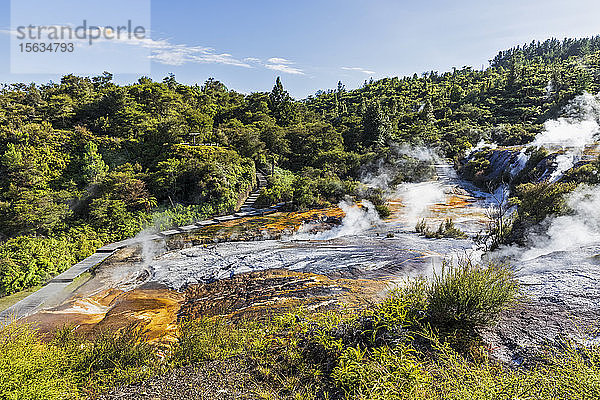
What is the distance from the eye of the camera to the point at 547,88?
31.1 m

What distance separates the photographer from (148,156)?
45.8 ft

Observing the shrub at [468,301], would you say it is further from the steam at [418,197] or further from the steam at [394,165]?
the steam at [394,165]

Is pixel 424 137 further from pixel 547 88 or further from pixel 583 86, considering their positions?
pixel 547 88

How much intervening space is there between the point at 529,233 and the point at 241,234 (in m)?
7.86

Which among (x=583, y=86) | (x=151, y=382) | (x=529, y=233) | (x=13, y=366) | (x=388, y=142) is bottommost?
(x=151, y=382)

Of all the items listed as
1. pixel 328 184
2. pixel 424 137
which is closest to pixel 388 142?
pixel 424 137

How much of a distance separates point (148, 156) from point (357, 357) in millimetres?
13987

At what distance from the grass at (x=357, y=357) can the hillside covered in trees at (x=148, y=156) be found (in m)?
5.11

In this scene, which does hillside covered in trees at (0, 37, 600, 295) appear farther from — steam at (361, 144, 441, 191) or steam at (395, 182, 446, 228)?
steam at (395, 182, 446, 228)

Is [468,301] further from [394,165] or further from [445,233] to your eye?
[394,165]

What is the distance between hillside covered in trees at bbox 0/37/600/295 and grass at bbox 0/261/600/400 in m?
5.11

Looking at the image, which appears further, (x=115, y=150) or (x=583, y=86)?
(x=583, y=86)

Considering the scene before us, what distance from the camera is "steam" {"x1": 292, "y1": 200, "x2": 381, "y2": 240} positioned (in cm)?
1010

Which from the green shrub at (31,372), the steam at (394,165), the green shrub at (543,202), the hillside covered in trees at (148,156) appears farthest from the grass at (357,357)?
the steam at (394,165)
